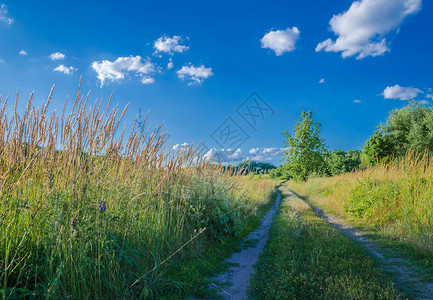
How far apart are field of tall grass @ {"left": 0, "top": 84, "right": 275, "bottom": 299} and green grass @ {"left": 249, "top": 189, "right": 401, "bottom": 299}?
126cm

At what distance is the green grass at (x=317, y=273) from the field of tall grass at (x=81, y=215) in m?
1.26

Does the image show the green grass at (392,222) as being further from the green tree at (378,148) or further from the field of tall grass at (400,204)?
the green tree at (378,148)

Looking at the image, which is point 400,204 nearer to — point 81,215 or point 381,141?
point 81,215

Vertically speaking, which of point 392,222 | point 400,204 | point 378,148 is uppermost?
point 378,148

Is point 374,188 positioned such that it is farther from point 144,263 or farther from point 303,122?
point 303,122

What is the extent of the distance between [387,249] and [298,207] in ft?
15.6

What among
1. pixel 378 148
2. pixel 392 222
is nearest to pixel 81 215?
pixel 392 222

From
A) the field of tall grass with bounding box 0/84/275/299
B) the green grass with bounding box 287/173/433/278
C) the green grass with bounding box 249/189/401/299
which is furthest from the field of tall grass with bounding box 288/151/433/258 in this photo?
the field of tall grass with bounding box 0/84/275/299

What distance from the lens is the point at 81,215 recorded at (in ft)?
9.34

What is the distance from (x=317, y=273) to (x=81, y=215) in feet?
10.8

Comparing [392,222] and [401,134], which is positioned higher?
[401,134]

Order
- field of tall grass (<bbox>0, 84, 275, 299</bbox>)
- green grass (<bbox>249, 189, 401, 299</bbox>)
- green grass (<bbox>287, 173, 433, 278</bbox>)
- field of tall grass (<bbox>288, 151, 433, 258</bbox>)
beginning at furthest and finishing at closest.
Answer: field of tall grass (<bbox>288, 151, 433, 258</bbox>) < green grass (<bbox>287, 173, 433, 278</bbox>) < green grass (<bbox>249, 189, 401, 299</bbox>) < field of tall grass (<bbox>0, 84, 275, 299</bbox>)

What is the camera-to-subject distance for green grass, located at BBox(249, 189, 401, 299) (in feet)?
10.2

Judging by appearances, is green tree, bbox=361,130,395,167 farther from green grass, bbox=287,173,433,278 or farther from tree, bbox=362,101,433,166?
green grass, bbox=287,173,433,278
